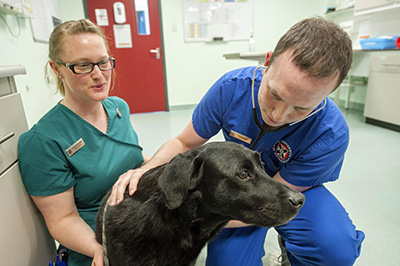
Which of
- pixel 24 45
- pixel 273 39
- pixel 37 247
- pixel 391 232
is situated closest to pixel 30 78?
pixel 24 45

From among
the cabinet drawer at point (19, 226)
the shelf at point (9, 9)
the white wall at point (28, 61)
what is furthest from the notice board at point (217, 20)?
the cabinet drawer at point (19, 226)

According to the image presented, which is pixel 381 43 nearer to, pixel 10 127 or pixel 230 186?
pixel 230 186

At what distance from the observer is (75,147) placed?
1.00 meters

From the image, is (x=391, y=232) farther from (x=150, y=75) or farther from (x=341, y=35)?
(x=150, y=75)

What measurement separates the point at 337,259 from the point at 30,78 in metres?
3.04

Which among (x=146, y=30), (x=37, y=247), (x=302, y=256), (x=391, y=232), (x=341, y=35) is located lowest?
(x=391, y=232)

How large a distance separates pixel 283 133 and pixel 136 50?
162 inches

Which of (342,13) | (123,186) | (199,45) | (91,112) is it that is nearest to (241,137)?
(123,186)

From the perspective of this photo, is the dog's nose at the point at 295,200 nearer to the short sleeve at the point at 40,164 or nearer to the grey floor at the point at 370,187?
the grey floor at the point at 370,187

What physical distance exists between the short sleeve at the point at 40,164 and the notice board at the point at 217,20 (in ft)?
13.6

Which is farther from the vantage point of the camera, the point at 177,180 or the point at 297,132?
the point at 297,132

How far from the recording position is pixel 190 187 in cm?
80

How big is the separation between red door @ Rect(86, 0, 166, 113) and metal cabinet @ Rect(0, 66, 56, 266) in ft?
12.3

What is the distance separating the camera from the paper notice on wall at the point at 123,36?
14.2ft
